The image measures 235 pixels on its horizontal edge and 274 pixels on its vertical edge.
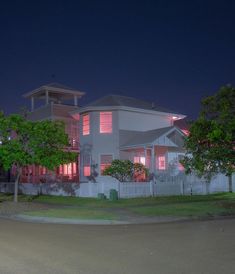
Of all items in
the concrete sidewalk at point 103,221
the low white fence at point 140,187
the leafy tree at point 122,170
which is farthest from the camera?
the leafy tree at point 122,170

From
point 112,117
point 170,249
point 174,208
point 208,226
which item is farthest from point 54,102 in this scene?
point 170,249

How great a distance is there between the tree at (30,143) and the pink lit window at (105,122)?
9.41 m

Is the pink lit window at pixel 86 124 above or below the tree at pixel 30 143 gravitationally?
above

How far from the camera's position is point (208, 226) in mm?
14070

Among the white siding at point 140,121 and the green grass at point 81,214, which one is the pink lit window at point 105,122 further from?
the green grass at point 81,214

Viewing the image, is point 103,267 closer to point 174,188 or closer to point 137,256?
point 137,256

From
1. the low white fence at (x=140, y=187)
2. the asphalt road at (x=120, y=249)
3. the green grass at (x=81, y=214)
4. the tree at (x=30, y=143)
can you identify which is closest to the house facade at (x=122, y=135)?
the low white fence at (x=140, y=187)

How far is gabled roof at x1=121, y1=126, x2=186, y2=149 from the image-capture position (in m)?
30.2

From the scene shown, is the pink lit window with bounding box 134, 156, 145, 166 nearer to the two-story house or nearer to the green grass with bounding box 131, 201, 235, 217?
the two-story house

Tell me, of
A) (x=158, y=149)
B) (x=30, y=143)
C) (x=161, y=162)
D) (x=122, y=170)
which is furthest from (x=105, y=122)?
(x=30, y=143)

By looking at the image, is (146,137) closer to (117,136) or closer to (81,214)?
(117,136)

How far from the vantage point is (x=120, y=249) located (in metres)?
10.1

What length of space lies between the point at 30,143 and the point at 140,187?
24.2 feet

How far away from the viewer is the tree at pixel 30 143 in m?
22.9
